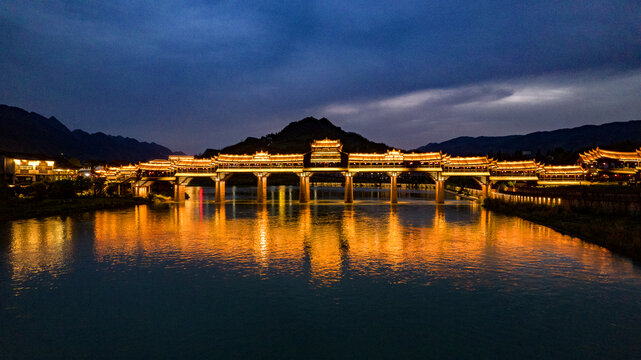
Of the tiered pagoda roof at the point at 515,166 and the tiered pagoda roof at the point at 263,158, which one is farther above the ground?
the tiered pagoda roof at the point at 263,158

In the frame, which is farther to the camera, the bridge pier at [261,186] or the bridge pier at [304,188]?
the bridge pier at [261,186]

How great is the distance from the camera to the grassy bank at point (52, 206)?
5653 centimetres

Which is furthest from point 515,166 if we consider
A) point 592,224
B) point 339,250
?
point 339,250

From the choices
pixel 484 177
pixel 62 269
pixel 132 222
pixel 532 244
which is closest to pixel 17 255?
pixel 62 269

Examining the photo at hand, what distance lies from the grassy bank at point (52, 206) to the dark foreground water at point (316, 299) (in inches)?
881

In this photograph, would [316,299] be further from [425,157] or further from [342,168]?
[425,157]

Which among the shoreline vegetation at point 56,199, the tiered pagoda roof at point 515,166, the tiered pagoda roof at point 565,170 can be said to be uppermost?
the tiered pagoda roof at point 515,166

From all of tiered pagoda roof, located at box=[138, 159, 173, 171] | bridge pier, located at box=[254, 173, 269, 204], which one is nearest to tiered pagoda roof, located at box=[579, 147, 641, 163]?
bridge pier, located at box=[254, 173, 269, 204]

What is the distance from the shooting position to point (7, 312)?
17578mm

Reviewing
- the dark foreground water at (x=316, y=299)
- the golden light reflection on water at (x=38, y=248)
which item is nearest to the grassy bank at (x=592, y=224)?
the dark foreground water at (x=316, y=299)

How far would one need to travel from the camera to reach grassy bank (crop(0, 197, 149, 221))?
56.5 meters

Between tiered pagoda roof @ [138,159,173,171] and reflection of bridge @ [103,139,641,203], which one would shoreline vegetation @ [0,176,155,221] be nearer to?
tiered pagoda roof @ [138,159,173,171]

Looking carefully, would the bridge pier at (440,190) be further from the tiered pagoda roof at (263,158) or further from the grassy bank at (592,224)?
the tiered pagoda roof at (263,158)

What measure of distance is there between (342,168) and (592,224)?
52.2 m
